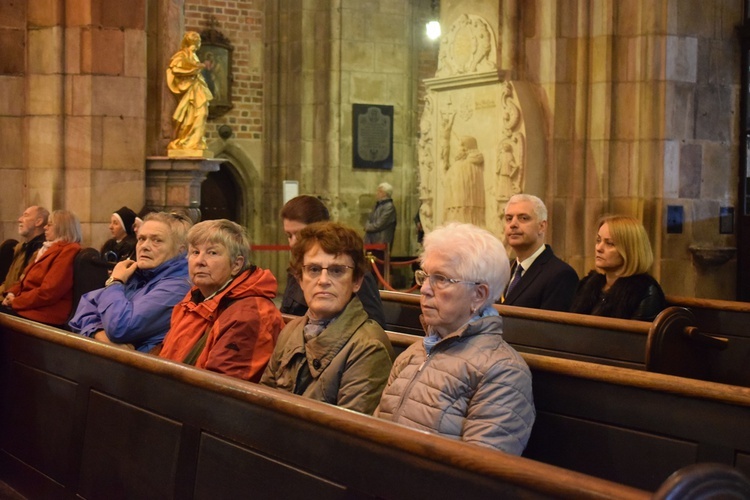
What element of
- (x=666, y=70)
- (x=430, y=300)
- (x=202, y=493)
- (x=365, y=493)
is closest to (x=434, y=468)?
(x=365, y=493)

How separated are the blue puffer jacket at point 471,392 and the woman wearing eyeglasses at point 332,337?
23 centimetres

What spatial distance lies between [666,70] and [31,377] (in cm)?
754

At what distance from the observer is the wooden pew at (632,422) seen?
10.5 feet

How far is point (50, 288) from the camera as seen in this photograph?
7.57m

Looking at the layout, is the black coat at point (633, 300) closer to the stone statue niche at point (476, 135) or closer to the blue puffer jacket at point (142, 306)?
the blue puffer jacket at point (142, 306)

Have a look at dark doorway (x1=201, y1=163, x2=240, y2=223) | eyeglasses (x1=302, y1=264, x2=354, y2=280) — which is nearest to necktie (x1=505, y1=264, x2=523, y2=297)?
eyeglasses (x1=302, y1=264, x2=354, y2=280)

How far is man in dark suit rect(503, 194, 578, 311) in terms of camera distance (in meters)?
5.64

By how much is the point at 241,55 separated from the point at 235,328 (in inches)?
600

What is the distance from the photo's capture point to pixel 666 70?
10672 millimetres

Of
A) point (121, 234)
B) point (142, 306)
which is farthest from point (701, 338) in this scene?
point (121, 234)

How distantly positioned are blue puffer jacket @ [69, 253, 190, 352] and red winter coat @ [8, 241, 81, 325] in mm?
2274

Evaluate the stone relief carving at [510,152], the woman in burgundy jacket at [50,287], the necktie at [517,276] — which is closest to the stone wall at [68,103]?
the woman in burgundy jacket at [50,287]

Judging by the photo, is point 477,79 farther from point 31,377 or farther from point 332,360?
point 332,360

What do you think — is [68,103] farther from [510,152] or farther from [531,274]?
[531,274]
